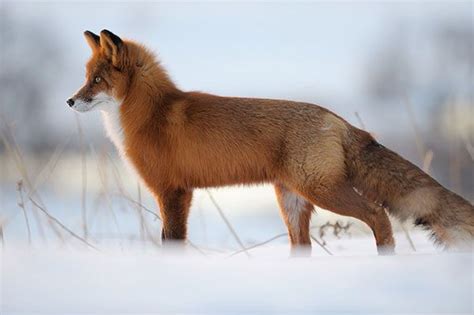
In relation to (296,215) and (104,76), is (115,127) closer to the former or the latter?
(104,76)

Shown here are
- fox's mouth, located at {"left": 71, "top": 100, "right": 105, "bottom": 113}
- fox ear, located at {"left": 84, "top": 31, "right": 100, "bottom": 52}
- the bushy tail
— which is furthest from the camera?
fox ear, located at {"left": 84, "top": 31, "right": 100, "bottom": 52}

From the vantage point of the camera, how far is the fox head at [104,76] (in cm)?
450

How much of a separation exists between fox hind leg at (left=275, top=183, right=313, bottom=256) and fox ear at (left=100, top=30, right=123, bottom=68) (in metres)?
1.44

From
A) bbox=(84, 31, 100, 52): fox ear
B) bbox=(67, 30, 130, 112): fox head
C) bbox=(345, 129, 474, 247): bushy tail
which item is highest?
bbox=(84, 31, 100, 52): fox ear

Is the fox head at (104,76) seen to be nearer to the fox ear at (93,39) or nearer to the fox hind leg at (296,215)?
the fox ear at (93,39)

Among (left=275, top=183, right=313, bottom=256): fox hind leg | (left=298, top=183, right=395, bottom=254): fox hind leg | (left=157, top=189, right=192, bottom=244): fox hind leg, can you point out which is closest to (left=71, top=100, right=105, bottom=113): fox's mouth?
(left=157, top=189, right=192, bottom=244): fox hind leg

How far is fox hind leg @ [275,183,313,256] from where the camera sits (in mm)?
4758

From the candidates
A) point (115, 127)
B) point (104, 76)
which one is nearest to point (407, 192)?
point (115, 127)

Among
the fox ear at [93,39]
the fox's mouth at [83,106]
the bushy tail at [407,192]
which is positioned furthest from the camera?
the fox ear at [93,39]

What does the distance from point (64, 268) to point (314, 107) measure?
2.26 meters

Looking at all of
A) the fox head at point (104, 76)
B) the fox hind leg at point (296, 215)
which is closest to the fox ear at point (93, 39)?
the fox head at point (104, 76)

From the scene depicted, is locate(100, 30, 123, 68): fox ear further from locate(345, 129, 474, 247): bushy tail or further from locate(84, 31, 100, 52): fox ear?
locate(345, 129, 474, 247): bushy tail

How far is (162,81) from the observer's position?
15.8ft

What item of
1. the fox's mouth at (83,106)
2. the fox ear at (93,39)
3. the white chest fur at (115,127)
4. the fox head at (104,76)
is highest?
the fox ear at (93,39)
